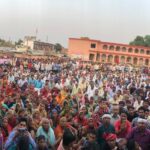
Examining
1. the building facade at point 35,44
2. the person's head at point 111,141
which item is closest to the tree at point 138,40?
the building facade at point 35,44

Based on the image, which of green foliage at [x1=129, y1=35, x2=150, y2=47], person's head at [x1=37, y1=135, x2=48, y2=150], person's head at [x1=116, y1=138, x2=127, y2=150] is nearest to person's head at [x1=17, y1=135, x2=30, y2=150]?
person's head at [x1=37, y1=135, x2=48, y2=150]

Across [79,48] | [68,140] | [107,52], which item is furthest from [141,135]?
[107,52]

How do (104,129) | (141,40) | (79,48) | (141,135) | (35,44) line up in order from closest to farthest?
(141,135) → (104,129) → (79,48) → (141,40) → (35,44)

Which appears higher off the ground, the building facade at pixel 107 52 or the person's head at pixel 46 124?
the building facade at pixel 107 52

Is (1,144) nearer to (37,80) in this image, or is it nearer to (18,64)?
(37,80)

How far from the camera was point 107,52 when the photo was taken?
277ft

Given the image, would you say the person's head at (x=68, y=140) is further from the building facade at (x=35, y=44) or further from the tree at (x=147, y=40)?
the building facade at (x=35, y=44)

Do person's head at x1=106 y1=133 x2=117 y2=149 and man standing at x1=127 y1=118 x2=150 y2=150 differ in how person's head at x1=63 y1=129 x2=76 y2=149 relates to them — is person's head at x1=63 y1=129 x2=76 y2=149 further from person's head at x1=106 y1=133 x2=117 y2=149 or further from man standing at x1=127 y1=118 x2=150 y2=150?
man standing at x1=127 y1=118 x2=150 y2=150

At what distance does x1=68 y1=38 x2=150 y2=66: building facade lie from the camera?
81.1 m

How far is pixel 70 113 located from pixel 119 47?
79186 millimetres

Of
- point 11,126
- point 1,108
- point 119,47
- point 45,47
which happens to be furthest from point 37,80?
point 45,47

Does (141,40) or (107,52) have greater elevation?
(141,40)

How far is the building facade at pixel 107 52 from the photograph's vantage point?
81.1m

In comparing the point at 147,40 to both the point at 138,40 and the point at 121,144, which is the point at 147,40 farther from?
the point at 121,144
